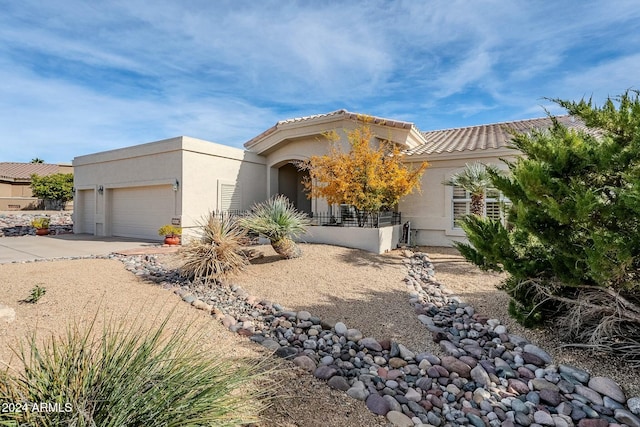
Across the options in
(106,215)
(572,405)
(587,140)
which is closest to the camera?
(572,405)

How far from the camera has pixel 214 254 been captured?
30.6ft

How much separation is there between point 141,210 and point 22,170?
34.9 m

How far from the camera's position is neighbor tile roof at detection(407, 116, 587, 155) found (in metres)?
15.2

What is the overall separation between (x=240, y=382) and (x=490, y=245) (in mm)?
4462

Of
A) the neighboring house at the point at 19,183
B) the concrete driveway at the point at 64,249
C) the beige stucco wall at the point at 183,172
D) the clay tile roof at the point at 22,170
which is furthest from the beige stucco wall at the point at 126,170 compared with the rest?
the clay tile roof at the point at 22,170

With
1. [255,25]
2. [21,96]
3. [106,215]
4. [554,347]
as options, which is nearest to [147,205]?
[106,215]

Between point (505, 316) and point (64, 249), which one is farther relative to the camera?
point (64, 249)

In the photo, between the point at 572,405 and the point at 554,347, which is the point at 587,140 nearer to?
the point at 554,347

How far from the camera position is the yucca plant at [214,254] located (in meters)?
9.12

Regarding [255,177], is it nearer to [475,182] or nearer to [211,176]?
[211,176]

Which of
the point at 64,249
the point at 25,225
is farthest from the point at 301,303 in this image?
the point at 25,225

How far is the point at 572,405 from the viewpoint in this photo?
4184mm

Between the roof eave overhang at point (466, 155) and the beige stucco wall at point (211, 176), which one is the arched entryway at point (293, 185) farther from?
the roof eave overhang at point (466, 155)

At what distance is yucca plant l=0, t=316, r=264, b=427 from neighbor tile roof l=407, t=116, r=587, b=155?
13.7 metres
